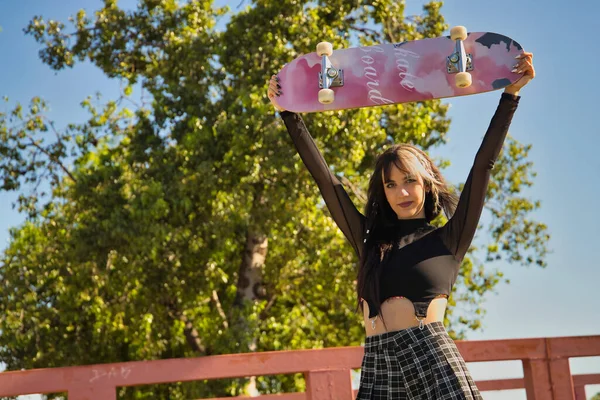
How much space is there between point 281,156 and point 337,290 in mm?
2557

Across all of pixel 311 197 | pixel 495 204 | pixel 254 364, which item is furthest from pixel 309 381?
pixel 495 204

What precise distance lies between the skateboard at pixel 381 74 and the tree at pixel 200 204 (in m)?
5.57

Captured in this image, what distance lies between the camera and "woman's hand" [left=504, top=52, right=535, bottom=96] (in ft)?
7.99

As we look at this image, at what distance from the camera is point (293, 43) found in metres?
9.30

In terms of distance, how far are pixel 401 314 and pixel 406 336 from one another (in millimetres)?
67

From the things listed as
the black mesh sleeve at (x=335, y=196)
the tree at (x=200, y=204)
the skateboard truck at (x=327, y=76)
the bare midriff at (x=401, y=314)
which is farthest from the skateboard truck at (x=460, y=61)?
the tree at (x=200, y=204)

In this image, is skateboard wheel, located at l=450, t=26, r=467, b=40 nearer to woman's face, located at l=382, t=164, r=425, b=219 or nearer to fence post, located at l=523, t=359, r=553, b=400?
woman's face, located at l=382, t=164, r=425, b=219

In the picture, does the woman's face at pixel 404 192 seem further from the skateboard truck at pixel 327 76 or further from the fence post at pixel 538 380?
the fence post at pixel 538 380

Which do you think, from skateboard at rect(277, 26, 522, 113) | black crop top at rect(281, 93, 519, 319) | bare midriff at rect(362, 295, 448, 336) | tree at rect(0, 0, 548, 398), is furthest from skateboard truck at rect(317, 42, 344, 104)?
tree at rect(0, 0, 548, 398)

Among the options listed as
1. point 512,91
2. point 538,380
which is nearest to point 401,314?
point 512,91

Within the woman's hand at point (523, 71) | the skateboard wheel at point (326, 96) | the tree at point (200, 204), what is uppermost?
the tree at point (200, 204)

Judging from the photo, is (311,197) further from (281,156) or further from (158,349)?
(158,349)

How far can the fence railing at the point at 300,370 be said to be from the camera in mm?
3586

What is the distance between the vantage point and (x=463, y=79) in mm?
2584
